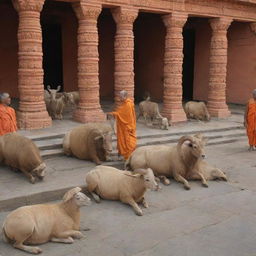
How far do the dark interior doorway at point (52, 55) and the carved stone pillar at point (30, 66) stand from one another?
6.38 m

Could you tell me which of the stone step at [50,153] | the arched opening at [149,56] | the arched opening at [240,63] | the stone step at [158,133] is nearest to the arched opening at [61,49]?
the arched opening at [149,56]

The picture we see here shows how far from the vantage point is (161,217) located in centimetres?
605

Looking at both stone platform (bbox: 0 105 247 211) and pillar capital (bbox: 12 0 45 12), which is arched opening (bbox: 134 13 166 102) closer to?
stone platform (bbox: 0 105 247 211)

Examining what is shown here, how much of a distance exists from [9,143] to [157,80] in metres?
12.9

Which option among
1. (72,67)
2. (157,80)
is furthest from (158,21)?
(72,67)

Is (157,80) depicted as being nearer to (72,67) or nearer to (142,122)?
(72,67)

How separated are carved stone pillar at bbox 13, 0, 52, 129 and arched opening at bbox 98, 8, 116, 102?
7.59m

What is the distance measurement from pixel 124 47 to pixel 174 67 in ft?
7.23

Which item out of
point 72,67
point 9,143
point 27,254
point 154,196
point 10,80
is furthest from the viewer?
point 72,67

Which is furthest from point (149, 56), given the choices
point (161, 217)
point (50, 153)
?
point (161, 217)

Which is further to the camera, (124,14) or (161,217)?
(124,14)

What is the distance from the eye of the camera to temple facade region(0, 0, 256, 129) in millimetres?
11023

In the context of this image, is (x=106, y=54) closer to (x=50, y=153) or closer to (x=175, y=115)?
(x=175, y=115)

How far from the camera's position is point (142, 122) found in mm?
13000
